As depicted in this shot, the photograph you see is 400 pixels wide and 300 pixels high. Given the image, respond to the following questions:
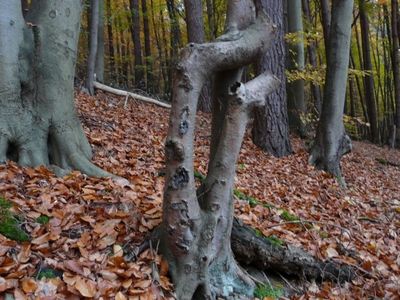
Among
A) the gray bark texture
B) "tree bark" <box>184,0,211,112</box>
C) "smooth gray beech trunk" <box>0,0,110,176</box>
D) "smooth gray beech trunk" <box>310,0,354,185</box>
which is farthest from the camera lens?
"tree bark" <box>184,0,211,112</box>

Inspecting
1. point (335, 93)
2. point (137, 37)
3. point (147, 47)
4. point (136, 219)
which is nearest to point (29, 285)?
point (136, 219)

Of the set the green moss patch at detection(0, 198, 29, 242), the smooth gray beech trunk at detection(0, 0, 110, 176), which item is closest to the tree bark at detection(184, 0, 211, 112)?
the smooth gray beech trunk at detection(0, 0, 110, 176)

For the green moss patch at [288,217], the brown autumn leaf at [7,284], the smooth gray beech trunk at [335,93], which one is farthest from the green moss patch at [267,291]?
the smooth gray beech trunk at [335,93]

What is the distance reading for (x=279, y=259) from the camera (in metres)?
3.74

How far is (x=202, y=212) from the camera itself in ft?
10.5

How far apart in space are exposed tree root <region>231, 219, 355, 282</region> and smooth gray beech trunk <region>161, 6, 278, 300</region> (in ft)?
0.86

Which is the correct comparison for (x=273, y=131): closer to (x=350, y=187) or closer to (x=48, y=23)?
(x=350, y=187)

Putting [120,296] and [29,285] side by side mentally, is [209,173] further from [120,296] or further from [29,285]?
[29,285]

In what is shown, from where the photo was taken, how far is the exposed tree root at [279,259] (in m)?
3.65

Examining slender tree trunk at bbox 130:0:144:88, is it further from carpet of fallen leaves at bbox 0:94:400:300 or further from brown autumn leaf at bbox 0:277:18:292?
brown autumn leaf at bbox 0:277:18:292

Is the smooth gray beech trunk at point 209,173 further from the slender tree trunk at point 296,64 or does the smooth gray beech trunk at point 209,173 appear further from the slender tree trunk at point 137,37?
the slender tree trunk at point 137,37

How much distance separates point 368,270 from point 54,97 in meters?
3.65

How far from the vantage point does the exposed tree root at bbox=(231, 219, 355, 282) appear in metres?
3.65

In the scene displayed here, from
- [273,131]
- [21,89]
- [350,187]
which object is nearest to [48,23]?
[21,89]
